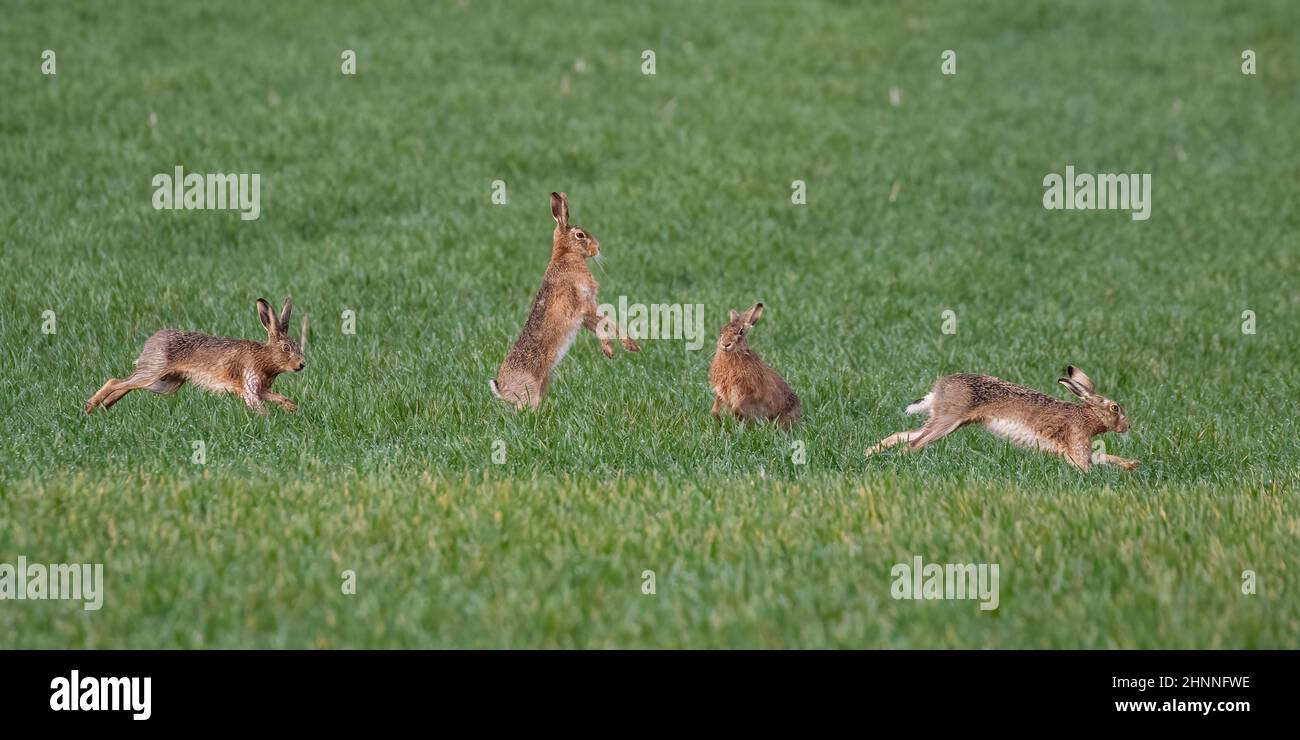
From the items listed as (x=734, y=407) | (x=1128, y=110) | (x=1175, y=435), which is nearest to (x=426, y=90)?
(x=1128, y=110)

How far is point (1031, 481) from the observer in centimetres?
843

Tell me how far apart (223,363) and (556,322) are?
2257 millimetres

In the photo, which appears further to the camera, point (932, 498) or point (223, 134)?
point (223, 134)

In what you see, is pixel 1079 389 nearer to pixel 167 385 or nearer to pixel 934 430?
pixel 934 430

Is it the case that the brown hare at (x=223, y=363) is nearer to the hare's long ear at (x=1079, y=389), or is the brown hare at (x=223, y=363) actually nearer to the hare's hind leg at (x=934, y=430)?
the hare's hind leg at (x=934, y=430)

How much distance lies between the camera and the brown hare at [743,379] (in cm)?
905

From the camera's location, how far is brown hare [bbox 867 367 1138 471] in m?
8.73

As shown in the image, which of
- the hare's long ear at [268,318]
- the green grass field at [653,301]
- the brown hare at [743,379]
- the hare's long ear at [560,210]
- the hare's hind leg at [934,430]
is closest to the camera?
the green grass field at [653,301]

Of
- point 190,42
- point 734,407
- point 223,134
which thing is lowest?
point 734,407

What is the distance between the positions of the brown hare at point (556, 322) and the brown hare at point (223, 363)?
143cm

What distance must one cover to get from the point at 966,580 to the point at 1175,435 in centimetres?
383

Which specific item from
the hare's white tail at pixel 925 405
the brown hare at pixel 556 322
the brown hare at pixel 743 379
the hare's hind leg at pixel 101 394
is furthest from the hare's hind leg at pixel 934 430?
the hare's hind leg at pixel 101 394

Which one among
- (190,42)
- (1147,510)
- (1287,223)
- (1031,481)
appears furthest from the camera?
(190,42)
